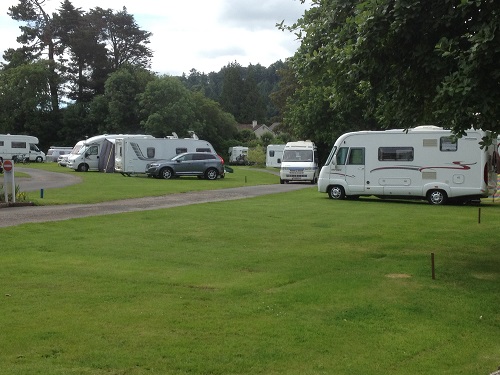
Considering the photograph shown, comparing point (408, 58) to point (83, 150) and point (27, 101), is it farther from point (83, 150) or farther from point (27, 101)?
point (27, 101)

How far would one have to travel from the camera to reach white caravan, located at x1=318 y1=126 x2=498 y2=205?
76.6 feet

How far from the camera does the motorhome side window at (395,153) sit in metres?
24.3

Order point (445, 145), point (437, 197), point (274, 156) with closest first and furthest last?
point (445, 145), point (437, 197), point (274, 156)

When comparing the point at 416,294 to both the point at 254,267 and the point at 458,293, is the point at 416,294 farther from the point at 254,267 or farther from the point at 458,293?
the point at 254,267

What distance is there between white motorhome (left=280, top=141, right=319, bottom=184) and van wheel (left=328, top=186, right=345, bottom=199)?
11.9 meters

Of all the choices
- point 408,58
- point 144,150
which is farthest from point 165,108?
point 408,58

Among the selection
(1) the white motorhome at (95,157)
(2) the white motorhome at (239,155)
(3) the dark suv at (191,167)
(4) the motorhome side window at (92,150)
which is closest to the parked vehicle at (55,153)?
(2) the white motorhome at (239,155)

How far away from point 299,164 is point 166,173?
8271 mm

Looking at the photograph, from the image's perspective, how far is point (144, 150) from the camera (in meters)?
42.7

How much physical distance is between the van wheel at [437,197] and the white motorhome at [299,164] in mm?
14107

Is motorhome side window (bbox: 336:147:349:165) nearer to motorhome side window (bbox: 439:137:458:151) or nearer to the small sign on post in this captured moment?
motorhome side window (bbox: 439:137:458:151)

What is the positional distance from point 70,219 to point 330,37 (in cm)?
841

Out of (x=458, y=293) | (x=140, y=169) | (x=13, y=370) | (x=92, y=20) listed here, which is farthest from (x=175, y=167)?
(x=92, y=20)

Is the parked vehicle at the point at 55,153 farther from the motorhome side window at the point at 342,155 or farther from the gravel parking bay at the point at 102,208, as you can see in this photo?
the motorhome side window at the point at 342,155
